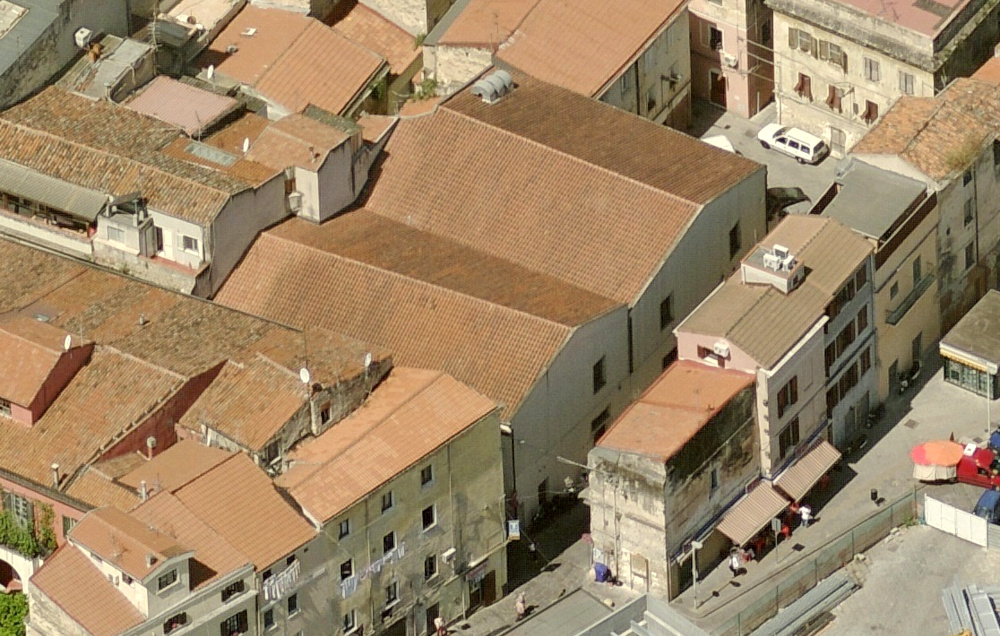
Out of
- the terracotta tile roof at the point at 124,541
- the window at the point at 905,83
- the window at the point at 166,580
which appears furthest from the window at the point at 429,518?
the window at the point at 905,83

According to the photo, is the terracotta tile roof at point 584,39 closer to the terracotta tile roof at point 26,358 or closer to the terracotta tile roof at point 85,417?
the terracotta tile roof at point 85,417

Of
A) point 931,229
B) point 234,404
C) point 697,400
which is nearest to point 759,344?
point 697,400

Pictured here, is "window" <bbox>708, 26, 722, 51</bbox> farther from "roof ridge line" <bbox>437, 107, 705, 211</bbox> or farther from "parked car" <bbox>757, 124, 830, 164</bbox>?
"roof ridge line" <bbox>437, 107, 705, 211</bbox>

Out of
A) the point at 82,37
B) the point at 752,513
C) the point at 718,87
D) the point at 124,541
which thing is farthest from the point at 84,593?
the point at 718,87

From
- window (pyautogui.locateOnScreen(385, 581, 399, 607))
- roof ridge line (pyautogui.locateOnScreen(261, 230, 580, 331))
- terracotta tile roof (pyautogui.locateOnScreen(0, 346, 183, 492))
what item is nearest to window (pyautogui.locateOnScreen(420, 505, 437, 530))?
window (pyautogui.locateOnScreen(385, 581, 399, 607))

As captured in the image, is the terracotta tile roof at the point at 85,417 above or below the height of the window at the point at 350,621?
above

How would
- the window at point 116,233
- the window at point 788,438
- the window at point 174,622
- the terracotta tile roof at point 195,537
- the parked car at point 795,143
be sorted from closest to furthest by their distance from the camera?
the window at point 174,622, the terracotta tile roof at point 195,537, the window at point 788,438, the window at point 116,233, the parked car at point 795,143
